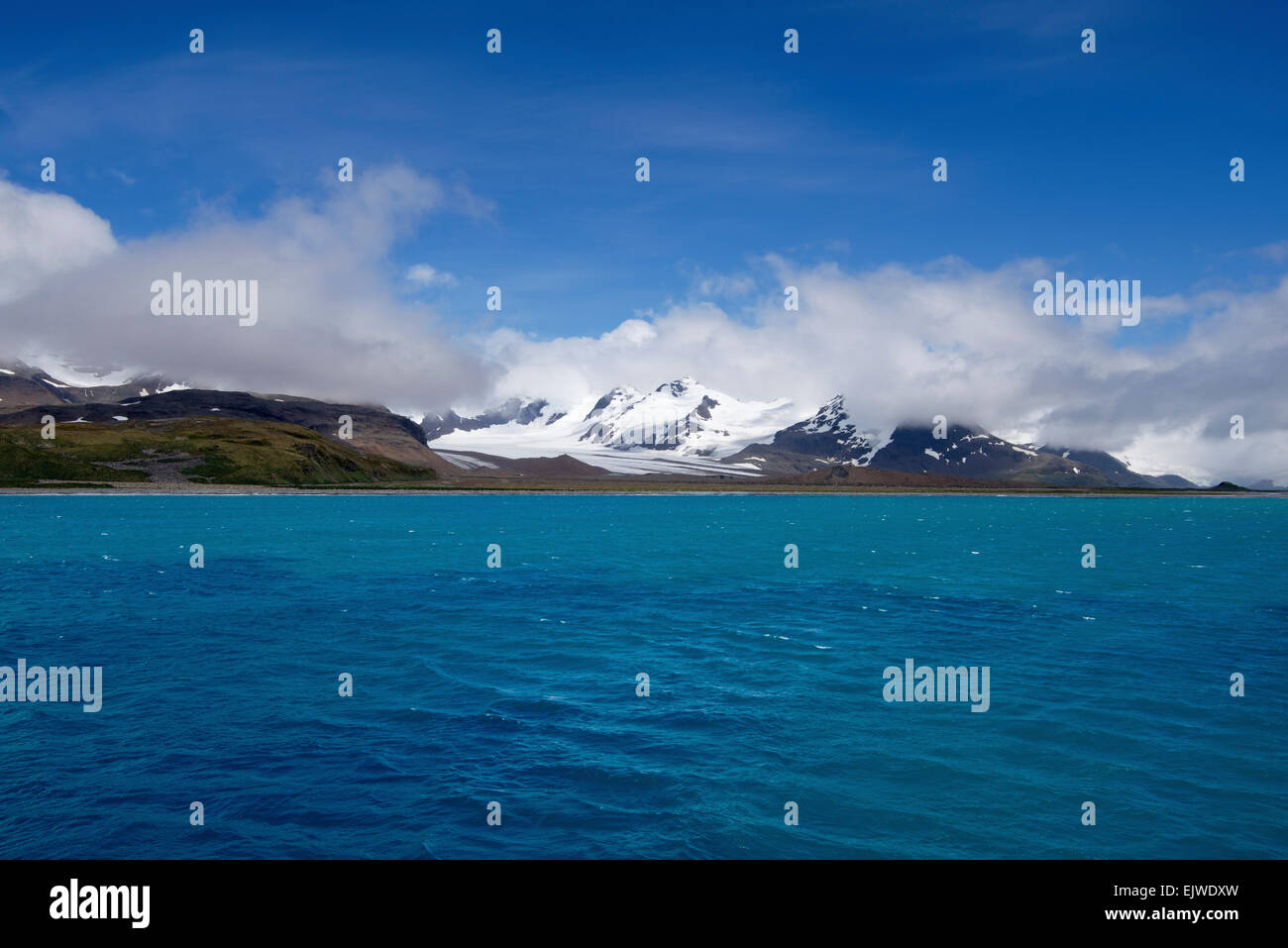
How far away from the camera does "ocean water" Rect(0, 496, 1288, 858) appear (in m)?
18.8

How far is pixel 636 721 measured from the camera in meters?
27.7

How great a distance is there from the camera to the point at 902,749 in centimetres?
2494

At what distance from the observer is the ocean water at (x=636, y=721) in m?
18.8
